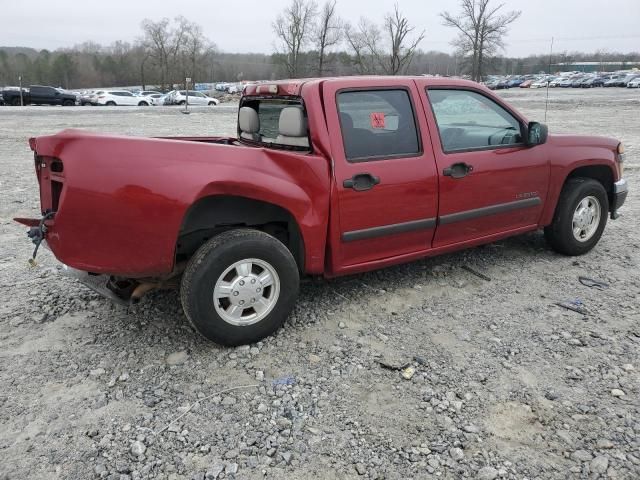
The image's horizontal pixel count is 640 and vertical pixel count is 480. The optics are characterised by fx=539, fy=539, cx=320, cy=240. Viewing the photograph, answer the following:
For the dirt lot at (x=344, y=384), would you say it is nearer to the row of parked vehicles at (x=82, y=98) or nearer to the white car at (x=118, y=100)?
the row of parked vehicles at (x=82, y=98)

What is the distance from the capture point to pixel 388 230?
159 inches

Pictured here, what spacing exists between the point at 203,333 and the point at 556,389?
214 centimetres

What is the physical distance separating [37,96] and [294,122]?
4097cm

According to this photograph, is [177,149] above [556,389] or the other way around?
above

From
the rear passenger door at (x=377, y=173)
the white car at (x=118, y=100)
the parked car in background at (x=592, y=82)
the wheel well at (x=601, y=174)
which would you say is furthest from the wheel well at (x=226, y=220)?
the parked car in background at (x=592, y=82)

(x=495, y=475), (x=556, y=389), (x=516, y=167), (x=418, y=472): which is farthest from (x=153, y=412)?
(x=516, y=167)

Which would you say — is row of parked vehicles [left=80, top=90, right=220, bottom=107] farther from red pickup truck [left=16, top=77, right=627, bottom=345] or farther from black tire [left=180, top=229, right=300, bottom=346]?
black tire [left=180, top=229, right=300, bottom=346]

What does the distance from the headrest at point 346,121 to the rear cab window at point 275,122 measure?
26cm

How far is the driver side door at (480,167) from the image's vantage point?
167 inches

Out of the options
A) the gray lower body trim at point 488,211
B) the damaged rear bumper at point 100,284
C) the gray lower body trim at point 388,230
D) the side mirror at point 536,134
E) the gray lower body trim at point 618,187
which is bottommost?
the damaged rear bumper at point 100,284

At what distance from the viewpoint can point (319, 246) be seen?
12.4 ft

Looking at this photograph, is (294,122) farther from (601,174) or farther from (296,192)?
(601,174)

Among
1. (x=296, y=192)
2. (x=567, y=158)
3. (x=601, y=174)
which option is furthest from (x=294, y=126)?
(x=601, y=174)

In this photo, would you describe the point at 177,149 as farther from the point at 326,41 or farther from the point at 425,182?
the point at 326,41
